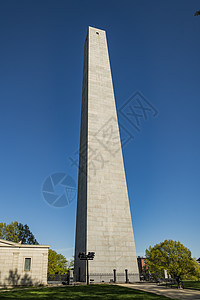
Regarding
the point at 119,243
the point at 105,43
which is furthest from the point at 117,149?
the point at 105,43

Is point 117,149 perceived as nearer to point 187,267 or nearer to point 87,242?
point 87,242

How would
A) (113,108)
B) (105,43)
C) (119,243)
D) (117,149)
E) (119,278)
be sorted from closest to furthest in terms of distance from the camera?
1. (119,278)
2. (119,243)
3. (117,149)
4. (113,108)
5. (105,43)

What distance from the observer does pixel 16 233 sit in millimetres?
57062

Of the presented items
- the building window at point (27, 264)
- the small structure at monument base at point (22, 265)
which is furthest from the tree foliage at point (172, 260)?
the building window at point (27, 264)

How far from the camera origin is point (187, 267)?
54312 millimetres

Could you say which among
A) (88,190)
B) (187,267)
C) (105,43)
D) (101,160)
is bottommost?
(187,267)

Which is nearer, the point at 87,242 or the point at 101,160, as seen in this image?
the point at 87,242

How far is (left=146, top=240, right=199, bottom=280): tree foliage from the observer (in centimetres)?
5385

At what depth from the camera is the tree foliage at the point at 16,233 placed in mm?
55438

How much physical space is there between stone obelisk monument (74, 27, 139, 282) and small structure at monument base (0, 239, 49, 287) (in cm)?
504

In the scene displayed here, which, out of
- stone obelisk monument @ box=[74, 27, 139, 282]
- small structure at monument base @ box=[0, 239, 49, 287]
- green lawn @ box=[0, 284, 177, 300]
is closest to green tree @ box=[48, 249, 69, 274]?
stone obelisk monument @ box=[74, 27, 139, 282]

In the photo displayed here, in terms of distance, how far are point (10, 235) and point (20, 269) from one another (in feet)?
108

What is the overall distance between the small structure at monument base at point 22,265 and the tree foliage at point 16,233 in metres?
32.0

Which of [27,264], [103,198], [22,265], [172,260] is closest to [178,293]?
[103,198]
